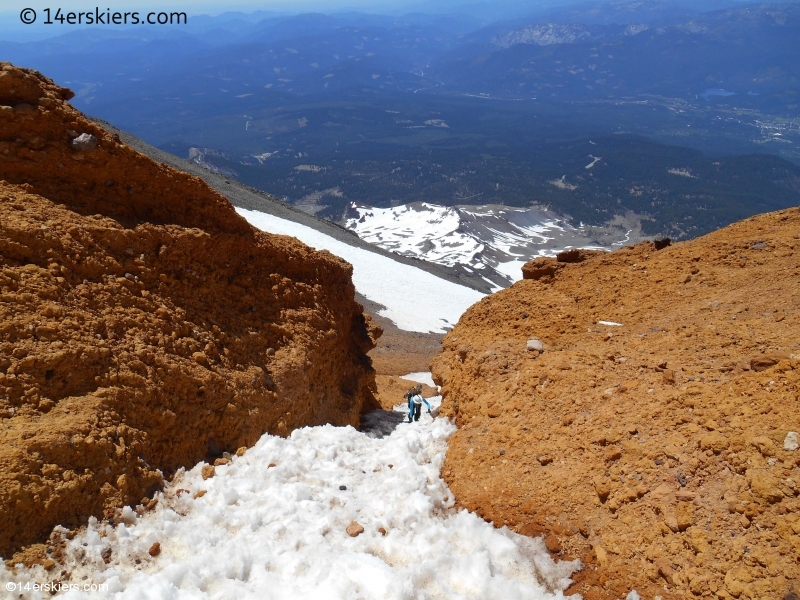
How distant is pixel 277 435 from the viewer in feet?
27.4

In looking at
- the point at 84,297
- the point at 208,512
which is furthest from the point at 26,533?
the point at 84,297

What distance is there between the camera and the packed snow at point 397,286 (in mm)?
43031

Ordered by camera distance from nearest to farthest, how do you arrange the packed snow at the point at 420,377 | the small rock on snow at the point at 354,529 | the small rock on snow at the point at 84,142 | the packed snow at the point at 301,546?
the packed snow at the point at 301,546 < the small rock on snow at the point at 354,529 < the small rock on snow at the point at 84,142 < the packed snow at the point at 420,377

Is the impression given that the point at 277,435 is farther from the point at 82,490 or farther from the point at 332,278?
the point at 332,278

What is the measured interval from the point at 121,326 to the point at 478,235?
114923 millimetres

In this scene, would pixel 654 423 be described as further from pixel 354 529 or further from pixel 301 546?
pixel 301 546

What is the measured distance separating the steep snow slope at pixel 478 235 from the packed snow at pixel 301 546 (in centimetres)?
7300

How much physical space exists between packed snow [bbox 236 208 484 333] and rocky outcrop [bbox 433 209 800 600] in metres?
29.7

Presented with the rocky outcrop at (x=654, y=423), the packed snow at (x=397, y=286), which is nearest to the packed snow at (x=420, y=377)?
the rocky outcrop at (x=654, y=423)

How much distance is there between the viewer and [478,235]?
11919 cm

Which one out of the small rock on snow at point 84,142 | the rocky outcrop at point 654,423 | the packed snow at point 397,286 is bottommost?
the packed snow at point 397,286

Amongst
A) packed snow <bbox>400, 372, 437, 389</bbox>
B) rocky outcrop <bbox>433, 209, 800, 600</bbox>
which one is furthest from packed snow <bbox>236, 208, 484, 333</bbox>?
rocky outcrop <bbox>433, 209, 800, 600</bbox>

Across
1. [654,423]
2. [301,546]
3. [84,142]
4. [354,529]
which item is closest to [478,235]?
[84,142]

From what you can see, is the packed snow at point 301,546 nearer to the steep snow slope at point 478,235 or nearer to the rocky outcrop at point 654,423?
the rocky outcrop at point 654,423
